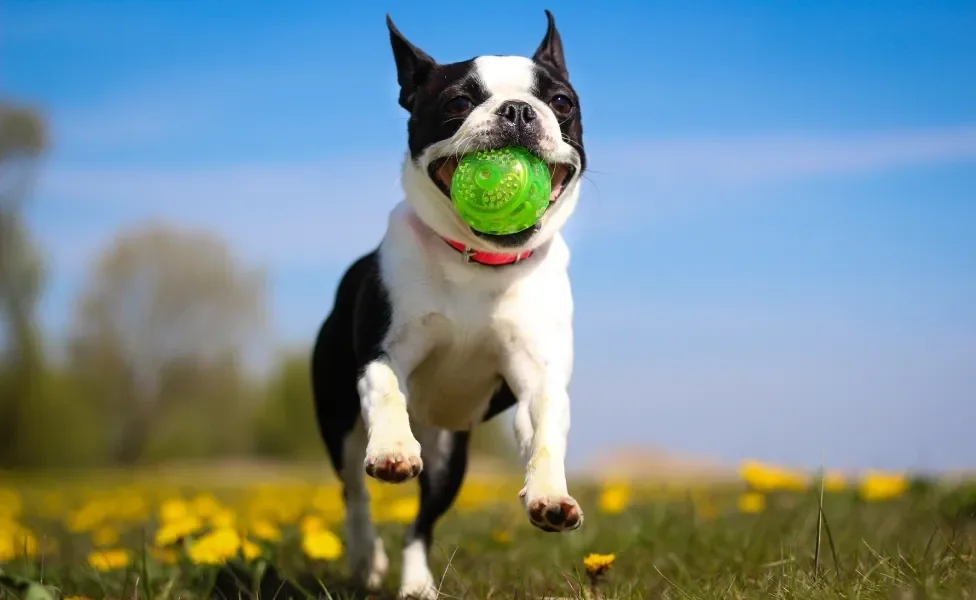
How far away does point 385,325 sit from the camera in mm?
3910

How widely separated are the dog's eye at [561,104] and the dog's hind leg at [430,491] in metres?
1.64

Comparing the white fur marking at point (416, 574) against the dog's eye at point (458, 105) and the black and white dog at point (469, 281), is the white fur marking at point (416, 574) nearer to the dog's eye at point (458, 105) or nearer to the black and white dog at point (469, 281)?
the black and white dog at point (469, 281)

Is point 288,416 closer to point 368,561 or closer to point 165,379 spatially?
point 165,379

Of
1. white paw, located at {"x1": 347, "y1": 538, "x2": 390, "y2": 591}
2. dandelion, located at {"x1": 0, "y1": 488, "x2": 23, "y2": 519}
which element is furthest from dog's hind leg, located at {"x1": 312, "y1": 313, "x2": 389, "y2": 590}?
dandelion, located at {"x1": 0, "y1": 488, "x2": 23, "y2": 519}

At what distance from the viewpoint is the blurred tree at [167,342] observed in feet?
Answer: 75.7

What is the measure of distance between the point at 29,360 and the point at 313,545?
18711 mm

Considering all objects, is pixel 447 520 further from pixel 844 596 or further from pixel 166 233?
pixel 166 233

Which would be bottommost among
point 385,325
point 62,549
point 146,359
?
point 146,359

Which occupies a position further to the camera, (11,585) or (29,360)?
(29,360)

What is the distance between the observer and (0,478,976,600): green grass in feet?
10.4

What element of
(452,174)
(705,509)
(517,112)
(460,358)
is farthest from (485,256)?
(705,509)

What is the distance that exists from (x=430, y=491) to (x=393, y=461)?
155 cm

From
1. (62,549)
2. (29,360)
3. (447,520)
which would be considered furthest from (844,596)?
(29,360)

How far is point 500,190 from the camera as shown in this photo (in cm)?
359
